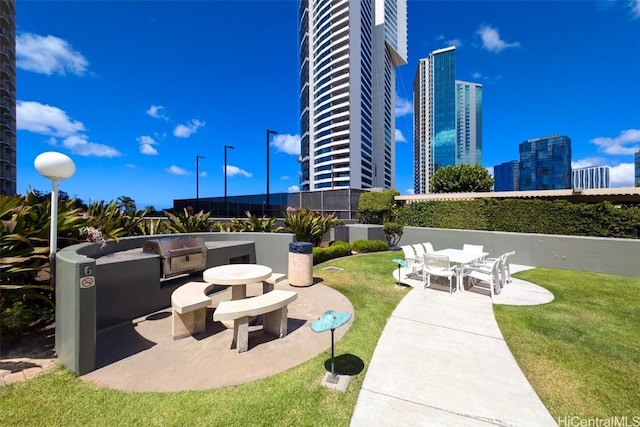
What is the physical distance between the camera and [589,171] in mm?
151875

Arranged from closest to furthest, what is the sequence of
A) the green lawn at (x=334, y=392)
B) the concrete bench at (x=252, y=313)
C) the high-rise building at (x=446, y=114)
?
1. the green lawn at (x=334, y=392)
2. the concrete bench at (x=252, y=313)
3. the high-rise building at (x=446, y=114)

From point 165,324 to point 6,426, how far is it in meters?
2.23

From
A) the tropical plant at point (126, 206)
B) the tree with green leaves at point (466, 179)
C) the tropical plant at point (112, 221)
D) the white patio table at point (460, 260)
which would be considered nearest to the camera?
the tropical plant at point (112, 221)

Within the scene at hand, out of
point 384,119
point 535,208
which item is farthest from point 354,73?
point 535,208

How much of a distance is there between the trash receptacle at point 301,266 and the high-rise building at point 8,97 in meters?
57.8

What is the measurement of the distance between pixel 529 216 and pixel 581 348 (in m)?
9.02

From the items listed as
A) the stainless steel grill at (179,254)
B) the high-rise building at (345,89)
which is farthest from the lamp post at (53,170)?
the high-rise building at (345,89)

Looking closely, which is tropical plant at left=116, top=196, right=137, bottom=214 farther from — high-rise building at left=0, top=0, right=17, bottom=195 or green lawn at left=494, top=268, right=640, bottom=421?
high-rise building at left=0, top=0, right=17, bottom=195

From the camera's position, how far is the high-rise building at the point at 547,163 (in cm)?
12194

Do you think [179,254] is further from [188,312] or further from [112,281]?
[188,312]

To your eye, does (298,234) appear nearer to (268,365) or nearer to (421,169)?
(268,365)

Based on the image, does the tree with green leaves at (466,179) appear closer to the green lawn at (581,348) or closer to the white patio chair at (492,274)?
the green lawn at (581,348)

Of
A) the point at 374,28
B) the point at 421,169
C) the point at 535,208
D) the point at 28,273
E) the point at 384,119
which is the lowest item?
the point at 28,273

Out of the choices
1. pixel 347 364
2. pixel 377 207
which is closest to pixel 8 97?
pixel 377 207
